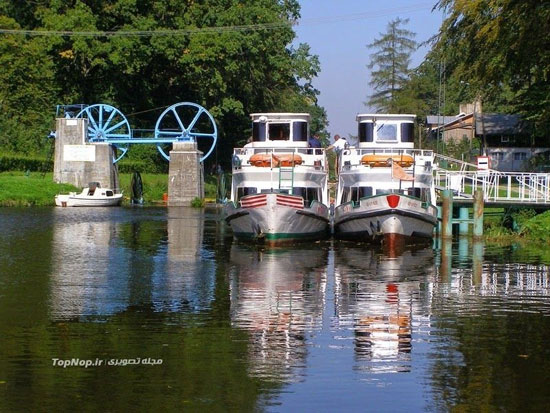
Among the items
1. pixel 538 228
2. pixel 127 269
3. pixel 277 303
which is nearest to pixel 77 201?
pixel 538 228

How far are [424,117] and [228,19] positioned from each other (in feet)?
186

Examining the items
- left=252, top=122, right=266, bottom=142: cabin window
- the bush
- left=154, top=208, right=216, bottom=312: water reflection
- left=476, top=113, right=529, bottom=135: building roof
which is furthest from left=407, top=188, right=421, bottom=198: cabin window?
left=476, top=113, right=529, bottom=135: building roof

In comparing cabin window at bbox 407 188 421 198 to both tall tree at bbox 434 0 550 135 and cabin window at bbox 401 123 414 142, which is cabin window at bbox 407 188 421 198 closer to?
cabin window at bbox 401 123 414 142

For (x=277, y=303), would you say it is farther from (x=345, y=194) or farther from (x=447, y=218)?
(x=447, y=218)

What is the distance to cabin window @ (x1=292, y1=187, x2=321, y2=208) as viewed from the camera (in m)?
37.2

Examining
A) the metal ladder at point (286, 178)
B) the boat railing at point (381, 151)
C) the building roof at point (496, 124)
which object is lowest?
the metal ladder at point (286, 178)

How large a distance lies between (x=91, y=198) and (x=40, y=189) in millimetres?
3664

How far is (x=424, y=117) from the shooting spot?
13188cm

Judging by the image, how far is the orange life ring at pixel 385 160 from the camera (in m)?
36.5

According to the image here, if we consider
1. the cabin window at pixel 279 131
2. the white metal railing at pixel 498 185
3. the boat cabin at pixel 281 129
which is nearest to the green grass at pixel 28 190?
the boat cabin at pixel 281 129

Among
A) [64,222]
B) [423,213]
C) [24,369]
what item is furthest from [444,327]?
[64,222]

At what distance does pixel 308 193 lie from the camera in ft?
124

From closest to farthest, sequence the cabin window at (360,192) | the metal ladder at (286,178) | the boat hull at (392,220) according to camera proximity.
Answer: the boat hull at (392,220), the metal ladder at (286,178), the cabin window at (360,192)

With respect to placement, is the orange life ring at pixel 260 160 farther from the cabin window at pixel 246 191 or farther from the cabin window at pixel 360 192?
the cabin window at pixel 360 192
